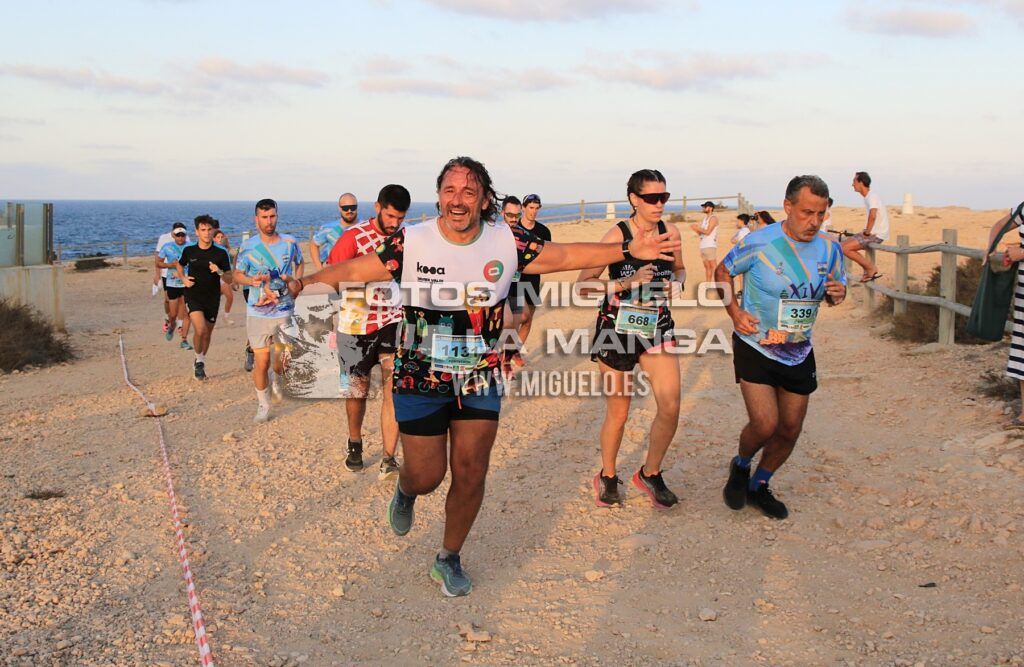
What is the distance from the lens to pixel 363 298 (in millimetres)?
6684

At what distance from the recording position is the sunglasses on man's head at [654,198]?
5.56m

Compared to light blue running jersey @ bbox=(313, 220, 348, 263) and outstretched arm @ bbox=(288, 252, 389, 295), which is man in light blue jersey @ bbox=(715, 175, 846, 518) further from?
light blue running jersey @ bbox=(313, 220, 348, 263)

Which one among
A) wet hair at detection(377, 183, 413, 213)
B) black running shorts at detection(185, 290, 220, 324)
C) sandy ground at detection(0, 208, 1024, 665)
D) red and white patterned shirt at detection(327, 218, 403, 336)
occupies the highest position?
wet hair at detection(377, 183, 413, 213)

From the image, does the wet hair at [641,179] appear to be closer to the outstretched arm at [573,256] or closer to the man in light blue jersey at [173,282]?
the outstretched arm at [573,256]

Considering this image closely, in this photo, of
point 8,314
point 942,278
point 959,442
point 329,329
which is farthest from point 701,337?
point 8,314

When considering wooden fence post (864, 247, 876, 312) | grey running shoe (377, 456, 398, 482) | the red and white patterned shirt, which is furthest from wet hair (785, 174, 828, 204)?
wooden fence post (864, 247, 876, 312)

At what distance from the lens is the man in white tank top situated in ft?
14.4

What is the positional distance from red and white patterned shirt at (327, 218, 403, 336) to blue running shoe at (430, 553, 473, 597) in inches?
85.4

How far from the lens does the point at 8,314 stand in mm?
12758

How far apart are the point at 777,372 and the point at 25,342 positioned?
10.3m

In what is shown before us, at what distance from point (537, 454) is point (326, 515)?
205cm

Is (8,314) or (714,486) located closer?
(714,486)

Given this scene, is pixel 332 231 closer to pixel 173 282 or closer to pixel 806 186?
pixel 806 186

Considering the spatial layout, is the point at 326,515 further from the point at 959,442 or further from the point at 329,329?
the point at 329,329
